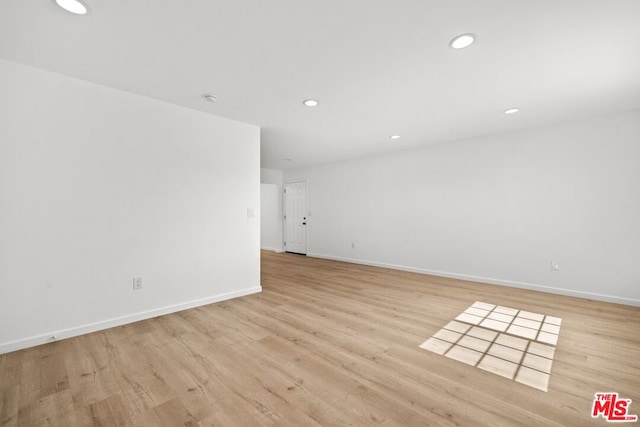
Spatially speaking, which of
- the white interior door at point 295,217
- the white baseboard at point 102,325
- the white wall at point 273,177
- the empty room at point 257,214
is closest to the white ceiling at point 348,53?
the empty room at point 257,214

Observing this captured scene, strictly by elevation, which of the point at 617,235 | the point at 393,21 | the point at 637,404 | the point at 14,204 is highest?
the point at 393,21

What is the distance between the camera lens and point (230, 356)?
2217mm

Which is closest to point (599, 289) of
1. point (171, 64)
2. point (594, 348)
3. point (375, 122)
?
point (594, 348)

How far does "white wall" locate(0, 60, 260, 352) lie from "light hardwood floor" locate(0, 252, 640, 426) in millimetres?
316

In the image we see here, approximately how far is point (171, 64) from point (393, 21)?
1857 millimetres

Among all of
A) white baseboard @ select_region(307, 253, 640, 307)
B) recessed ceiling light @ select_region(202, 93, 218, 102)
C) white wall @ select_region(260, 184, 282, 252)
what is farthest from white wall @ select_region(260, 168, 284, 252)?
recessed ceiling light @ select_region(202, 93, 218, 102)

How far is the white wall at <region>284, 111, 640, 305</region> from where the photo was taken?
3.54m

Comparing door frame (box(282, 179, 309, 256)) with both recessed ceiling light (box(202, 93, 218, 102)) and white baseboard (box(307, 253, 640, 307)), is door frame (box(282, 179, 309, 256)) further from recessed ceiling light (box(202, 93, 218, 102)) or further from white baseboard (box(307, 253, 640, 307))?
recessed ceiling light (box(202, 93, 218, 102))

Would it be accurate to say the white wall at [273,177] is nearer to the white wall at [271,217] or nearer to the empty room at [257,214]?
the white wall at [271,217]

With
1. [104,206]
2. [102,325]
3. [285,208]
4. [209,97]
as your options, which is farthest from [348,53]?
[285,208]

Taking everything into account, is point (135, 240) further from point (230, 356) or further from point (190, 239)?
point (230, 356)

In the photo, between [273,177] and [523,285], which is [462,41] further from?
[273,177]

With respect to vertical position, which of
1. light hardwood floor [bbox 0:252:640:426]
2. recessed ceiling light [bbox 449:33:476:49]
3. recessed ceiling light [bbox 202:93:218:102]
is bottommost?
light hardwood floor [bbox 0:252:640:426]

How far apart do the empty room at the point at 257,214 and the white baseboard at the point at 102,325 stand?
2cm
